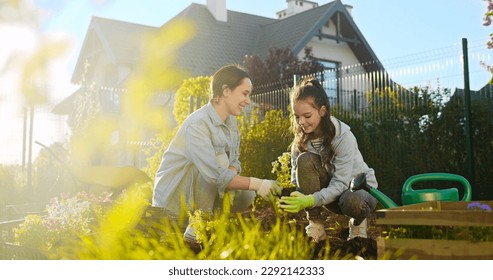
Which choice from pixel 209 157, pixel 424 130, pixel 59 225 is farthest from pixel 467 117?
pixel 59 225

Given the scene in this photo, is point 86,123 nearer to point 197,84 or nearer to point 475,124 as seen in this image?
point 197,84

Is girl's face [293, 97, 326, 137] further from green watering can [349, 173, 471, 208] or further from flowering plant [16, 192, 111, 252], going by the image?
flowering plant [16, 192, 111, 252]

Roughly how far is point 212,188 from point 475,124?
311 cm

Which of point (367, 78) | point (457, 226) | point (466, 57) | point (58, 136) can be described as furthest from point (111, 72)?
point (457, 226)

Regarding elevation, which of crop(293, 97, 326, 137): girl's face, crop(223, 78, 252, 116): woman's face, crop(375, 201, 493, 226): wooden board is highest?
crop(223, 78, 252, 116): woman's face

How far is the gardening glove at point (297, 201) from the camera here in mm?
2078

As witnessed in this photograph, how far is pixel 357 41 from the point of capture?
10.0 meters

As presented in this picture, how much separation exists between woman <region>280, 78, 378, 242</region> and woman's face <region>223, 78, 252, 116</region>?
0.21m

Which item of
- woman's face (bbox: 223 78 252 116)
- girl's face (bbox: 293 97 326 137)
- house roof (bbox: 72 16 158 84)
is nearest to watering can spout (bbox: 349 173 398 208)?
girl's face (bbox: 293 97 326 137)

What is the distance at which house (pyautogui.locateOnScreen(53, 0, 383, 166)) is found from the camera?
A: 335cm

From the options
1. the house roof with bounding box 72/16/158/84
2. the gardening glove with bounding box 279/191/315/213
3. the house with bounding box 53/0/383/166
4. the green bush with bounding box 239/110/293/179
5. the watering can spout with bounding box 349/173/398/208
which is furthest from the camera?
the green bush with bounding box 239/110/293/179

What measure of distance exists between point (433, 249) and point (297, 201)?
0.50 metres

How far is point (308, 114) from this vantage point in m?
2.26

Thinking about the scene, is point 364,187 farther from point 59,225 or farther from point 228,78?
point 59,225
